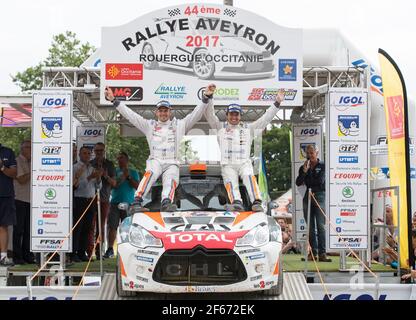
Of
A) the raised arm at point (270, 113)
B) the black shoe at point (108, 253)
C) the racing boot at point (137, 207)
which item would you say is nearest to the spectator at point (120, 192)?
the black shoe at point (108, 253)

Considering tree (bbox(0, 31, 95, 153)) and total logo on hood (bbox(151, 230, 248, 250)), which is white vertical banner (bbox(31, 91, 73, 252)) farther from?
tree (bbox(0, 31, 95, 153))

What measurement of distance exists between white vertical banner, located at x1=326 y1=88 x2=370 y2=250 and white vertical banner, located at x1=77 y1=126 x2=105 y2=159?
6.21 metres

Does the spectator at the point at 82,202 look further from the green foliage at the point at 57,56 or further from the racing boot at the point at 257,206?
the green foliage at the point at 57,56

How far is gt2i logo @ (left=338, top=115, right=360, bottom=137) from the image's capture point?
477 inches

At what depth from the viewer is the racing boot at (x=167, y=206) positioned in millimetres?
9469

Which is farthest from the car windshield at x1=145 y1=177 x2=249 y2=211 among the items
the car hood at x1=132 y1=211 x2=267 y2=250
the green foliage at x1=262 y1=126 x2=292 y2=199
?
the green foliage at x1=262 y1=126 x2=292 y2=199

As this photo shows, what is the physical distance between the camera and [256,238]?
8.40 meters

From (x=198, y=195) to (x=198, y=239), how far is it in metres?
1.65

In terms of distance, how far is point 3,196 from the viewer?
12.0 meters

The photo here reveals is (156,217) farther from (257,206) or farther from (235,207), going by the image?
(257,206)

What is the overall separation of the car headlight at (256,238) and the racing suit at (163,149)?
1689mm

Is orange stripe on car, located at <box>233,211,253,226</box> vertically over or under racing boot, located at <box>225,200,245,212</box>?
under
